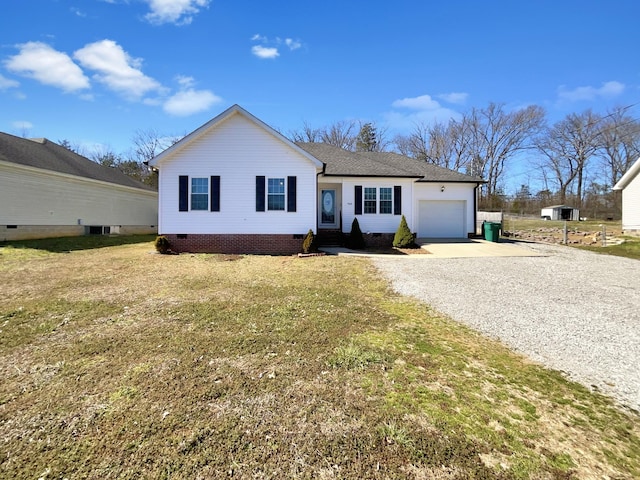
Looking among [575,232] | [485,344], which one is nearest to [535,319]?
[485,344]

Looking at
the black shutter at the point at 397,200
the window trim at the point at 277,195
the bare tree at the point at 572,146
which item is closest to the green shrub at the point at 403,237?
the black shutter at the point at 397,200

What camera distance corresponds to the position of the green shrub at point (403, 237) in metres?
13.4

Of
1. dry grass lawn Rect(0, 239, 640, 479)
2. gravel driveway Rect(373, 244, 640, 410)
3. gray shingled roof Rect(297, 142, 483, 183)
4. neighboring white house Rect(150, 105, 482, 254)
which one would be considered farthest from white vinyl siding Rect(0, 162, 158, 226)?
gravel driveway Rect(373, 244, 640, 410)

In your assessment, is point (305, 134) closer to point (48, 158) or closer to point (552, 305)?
point (48, 158)

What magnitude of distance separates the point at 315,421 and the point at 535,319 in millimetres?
4249

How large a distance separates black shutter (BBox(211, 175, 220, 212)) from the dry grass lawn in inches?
285

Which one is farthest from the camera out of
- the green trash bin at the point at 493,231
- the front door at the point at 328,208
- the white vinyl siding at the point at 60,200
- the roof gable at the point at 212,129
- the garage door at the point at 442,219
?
the garage door at the point at 442,219

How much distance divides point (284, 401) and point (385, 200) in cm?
1278

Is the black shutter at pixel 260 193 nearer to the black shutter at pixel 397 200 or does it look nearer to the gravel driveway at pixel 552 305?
the gravel driveway at pixel 552 305

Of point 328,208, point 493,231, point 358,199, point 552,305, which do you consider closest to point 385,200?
point 358,199

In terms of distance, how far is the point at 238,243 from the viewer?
480 inches

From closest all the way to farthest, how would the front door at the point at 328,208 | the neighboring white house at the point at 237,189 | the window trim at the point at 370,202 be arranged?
the neighboring white house at the point at 237,189, the window trim at the point at 370,202, the front door at the point at 328,208

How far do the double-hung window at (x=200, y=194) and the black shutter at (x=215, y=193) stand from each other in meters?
0.22

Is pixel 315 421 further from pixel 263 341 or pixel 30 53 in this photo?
Answer: pixel 30 53
